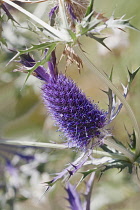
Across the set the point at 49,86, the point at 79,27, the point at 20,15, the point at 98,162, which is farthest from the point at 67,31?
the point at 20,15

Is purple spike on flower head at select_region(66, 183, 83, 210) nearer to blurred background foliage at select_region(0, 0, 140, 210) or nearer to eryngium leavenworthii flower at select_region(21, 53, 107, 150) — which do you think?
eryngium leavenworthii flower at select_region(21, 53, 107, 150)

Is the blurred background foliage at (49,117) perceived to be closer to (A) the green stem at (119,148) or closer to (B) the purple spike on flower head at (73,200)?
(B) the purple spike on flower head at (73,200)

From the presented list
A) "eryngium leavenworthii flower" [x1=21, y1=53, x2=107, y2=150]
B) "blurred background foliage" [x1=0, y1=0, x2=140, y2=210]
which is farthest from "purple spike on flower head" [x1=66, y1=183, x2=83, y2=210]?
"blurred background foliage" [x1=0, y1=0, x2=140, y2=210]

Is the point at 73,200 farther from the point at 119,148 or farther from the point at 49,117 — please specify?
the point at 49,117

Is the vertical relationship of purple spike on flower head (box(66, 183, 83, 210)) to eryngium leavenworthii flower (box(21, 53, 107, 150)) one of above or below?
below

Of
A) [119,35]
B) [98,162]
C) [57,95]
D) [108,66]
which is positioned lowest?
[98,162]

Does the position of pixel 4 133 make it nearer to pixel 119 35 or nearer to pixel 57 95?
pixel 119 35
